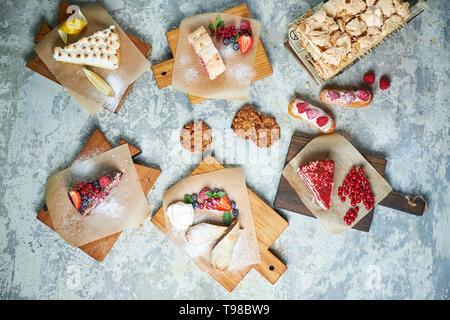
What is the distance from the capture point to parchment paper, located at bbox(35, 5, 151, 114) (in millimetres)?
3330

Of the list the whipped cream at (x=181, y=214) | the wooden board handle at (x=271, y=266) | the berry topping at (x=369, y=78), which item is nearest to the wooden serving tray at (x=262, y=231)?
the wooden board handle at (x=271, y=266)

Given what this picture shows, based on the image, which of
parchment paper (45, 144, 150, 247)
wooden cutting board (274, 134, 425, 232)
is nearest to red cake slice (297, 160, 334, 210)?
wooden cutting board (274, 134, 425, 232)

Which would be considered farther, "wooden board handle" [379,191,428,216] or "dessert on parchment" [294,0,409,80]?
"wooden board handle" [379,191,428,216]

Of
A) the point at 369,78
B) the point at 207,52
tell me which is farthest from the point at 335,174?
the point at 207,52

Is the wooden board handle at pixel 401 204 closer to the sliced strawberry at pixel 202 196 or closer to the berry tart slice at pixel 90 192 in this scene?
the sliced strawberry at pixel 202 196

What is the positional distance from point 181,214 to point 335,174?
1622 mm

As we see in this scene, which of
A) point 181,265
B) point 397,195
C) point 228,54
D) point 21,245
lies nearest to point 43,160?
point 21,245

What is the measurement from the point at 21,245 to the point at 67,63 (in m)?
2.01

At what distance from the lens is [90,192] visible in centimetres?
330

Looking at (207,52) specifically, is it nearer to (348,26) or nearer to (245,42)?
(245,42)

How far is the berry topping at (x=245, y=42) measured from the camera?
3250 millimetres

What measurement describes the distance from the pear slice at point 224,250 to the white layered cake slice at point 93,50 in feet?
6.82

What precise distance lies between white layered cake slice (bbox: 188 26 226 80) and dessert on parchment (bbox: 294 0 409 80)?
2.77 ft

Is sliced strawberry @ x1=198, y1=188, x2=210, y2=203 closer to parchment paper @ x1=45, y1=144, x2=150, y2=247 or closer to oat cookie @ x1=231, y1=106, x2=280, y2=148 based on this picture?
parchment paper @ x1=45, y1=144, x2=150, y2=247
